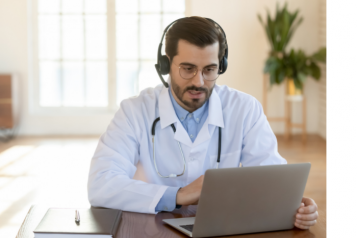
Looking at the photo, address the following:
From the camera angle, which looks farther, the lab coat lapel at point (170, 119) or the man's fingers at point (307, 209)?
the lab coat lapel at point (170, 119)

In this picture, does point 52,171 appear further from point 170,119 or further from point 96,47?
point 170,119

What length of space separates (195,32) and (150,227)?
75cm

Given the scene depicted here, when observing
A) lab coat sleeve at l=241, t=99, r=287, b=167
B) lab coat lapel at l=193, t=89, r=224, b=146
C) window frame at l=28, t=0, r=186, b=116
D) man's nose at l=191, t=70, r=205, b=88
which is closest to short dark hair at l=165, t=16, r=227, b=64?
man's nose at l=191, t=70, r=205, b=88

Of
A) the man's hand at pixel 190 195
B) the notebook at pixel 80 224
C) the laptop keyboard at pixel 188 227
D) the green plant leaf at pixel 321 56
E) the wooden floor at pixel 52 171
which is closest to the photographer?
the notebook at pixel 80 224

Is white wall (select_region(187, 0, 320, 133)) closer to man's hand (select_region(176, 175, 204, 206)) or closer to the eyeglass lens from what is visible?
the eyeglass lens

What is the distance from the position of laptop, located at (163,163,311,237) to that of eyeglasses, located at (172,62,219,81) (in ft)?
2.03

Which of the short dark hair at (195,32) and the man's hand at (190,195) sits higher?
the short dark hair at (195,32)

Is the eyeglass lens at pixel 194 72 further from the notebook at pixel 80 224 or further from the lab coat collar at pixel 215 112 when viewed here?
the notebook at pixel 80 224

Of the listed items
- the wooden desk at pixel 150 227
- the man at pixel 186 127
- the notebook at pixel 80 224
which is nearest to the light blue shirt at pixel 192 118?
the man at pixel 186 127

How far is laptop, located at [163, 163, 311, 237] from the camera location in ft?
3.40

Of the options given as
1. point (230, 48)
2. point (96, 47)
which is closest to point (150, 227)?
point (230, 48)

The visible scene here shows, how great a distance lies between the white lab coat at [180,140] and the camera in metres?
1.63

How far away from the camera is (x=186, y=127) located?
174 centimetres

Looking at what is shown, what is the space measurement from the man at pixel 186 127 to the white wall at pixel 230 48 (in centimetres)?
484
